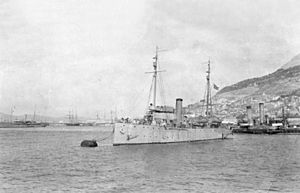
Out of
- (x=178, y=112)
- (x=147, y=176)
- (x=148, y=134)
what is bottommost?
(x=147, y=176)

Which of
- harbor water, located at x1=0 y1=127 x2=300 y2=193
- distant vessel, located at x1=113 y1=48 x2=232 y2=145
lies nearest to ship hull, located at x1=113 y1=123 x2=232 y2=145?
distant vessel, located at x1=113 y1=48 x2=232 y2=145

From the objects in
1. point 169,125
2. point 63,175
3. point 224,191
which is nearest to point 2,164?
point 63,175

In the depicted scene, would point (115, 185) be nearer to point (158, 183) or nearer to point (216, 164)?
point (158, 183)

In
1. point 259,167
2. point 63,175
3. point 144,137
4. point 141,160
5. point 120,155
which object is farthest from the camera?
point 144,137

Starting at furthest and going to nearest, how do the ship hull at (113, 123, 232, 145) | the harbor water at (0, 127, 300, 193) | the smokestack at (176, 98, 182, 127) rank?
the smokestack at (176, 98, 182, 127) → the ship hull at (113, 123, 232, 145) → the harbor water at (0, 127, 300, 193)

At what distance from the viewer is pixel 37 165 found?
30.5 m

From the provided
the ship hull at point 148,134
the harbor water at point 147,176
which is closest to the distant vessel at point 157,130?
the ship hull at point 148,134

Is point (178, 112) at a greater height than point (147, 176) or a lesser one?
greater

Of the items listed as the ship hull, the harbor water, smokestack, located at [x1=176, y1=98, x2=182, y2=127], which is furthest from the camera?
smokestack, located at [x1=176, y1=98, x2=182, y2=127]

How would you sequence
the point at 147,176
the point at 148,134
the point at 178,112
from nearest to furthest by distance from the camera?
the point at 147,176, the point at 148,134, the point at 178,112

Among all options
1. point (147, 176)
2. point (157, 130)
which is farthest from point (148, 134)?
point (147, 176)

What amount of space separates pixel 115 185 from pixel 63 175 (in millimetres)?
5330

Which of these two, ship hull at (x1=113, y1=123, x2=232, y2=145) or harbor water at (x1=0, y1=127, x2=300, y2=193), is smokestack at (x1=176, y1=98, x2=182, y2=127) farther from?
harbor water at (x1=0, y1=127, x2=300, y2=193)

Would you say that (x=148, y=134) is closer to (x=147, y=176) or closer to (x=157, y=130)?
(x=157, y=130)
